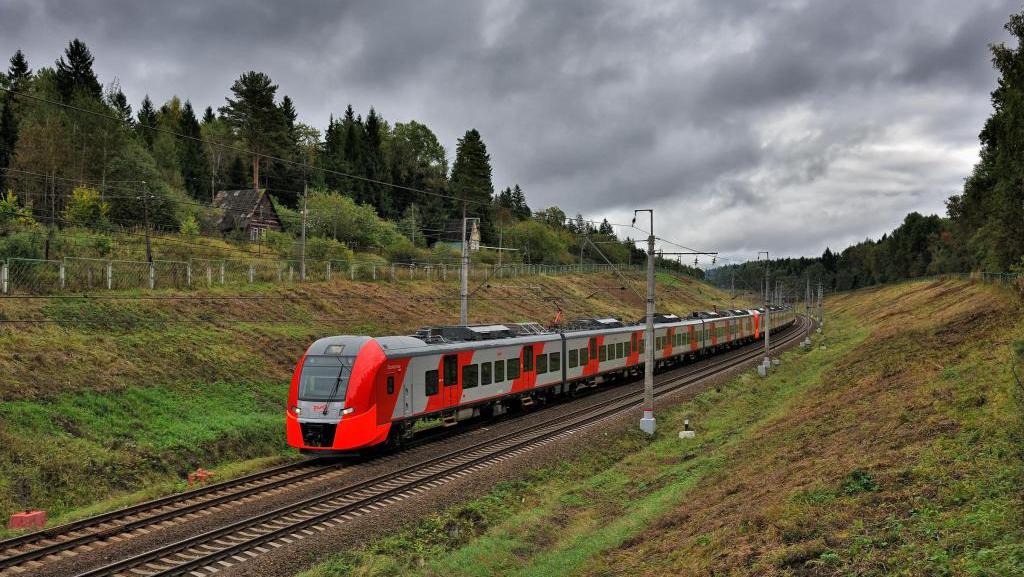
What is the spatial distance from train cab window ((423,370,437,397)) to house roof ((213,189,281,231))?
5174cm

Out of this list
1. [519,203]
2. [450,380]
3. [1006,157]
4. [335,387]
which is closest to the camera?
[335,387]

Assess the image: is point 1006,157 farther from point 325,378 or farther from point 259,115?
point 259,115

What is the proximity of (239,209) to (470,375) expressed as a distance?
5355cm

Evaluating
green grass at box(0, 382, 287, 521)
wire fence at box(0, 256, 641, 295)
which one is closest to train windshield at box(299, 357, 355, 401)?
green grass at box(0, 382, 287, 521)

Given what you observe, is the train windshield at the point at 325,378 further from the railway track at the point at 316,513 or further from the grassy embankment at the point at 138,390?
the railway track at the point at 316,513

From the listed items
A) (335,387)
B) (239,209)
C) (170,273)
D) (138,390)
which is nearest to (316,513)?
(335,387)

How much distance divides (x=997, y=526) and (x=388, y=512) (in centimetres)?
1084

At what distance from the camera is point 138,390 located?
22141mm

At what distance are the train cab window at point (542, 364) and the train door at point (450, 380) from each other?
20.8 feet

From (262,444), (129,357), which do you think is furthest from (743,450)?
(129,357)

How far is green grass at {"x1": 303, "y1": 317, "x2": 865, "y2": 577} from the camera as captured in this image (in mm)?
12047

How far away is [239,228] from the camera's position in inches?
2665

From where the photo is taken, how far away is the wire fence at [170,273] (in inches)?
1057

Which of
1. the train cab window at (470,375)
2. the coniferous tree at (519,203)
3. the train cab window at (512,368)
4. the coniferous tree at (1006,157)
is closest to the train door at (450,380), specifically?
the train cab window at (470,375)
